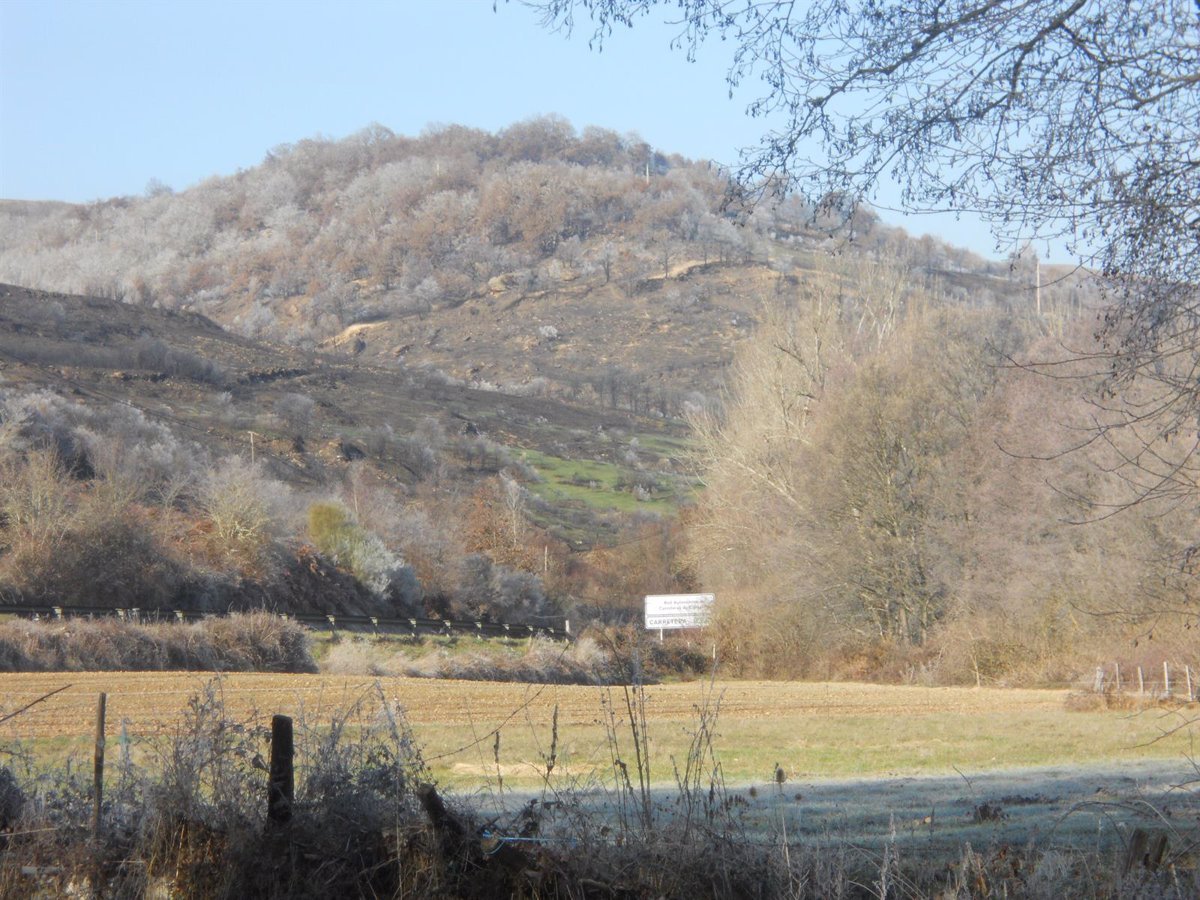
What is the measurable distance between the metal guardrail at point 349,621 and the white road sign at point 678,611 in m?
3.32

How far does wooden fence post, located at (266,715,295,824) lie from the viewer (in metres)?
5.91

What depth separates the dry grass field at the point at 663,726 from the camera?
42.6 feet

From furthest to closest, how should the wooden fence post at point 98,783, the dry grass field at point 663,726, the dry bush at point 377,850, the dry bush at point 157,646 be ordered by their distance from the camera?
the dry bush at point 157,646
the dry grass field at point 663,726
the wooden fence post at point 98,783
the dry bush at point 377,850

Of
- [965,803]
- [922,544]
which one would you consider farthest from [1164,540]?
[965,803]

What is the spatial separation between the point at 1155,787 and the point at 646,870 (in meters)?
7.48

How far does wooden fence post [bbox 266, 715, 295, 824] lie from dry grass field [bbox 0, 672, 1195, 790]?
4.70ft

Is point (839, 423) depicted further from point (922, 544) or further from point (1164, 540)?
point (1164, 540)

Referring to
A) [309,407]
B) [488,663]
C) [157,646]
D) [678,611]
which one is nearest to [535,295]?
[309,407]

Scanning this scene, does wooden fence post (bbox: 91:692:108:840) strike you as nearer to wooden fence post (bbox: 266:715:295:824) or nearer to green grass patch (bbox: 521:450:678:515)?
wooden fence post (bbox: 266:715:295:824)

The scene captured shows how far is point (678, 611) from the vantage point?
1683 inches

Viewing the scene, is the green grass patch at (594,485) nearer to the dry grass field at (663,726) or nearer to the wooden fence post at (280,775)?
the dry grass field at (663,726)

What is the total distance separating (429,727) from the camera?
16.3m

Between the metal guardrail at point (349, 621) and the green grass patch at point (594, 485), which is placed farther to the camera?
the green grass patch at point (594, 485)

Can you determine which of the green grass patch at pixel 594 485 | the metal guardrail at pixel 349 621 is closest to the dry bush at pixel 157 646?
the metal guardrail at pixel 349 621
